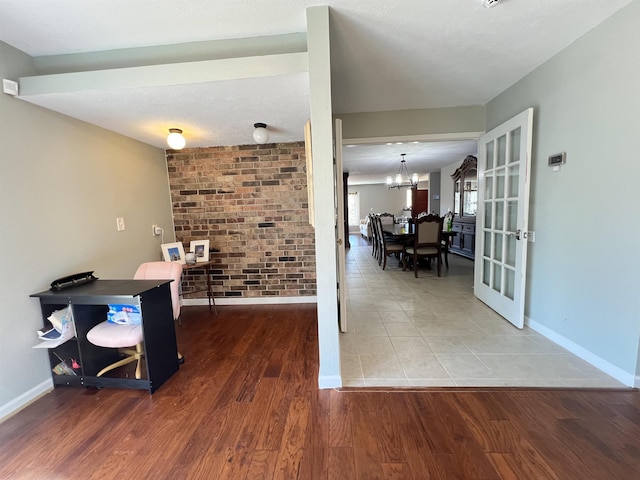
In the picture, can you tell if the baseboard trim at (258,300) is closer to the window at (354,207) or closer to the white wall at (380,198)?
the window at (354,207)

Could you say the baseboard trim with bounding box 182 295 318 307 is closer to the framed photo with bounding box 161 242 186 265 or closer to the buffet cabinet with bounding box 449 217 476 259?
the framed photo with bounding box 161 242 186 265

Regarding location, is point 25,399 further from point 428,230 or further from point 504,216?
point 428,230

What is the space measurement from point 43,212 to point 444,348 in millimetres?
3293

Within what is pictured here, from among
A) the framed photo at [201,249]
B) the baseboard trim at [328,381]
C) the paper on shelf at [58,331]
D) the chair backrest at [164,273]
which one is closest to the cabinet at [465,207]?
the baseboard trim at [328,381]

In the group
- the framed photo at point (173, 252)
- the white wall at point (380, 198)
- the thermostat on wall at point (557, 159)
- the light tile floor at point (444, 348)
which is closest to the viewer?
the light tile floor at point (444, 348)

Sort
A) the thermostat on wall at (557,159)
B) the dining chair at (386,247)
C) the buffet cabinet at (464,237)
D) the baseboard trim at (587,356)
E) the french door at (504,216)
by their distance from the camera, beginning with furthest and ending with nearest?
1. the buffet cabinet at (464,237)
2. the dining chair at (386,247)
3. the french door at (504,216)
4. the thermostat on wall at (557,159)
5. the baseboard trim at (587,356)

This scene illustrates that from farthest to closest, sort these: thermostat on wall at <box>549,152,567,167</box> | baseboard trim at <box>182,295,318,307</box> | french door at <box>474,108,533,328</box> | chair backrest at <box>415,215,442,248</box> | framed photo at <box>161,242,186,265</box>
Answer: chair backrest at <box>415,215,442,248</box> < baseboard trim at <box>182,295,318,307</box> < framed photo at <box>161,242,186,265</box> < french door at <box>474,108,533,328</box> < thermostat on wall at <box>549,152,567,167</box>

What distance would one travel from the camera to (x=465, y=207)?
6.20 meters

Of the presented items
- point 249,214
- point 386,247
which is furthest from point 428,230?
point 249,214

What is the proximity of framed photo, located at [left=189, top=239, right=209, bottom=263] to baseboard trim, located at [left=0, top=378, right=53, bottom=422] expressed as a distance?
5.32ft

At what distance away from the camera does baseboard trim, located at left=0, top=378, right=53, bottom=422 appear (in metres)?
1.65

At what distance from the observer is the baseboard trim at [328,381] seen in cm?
182

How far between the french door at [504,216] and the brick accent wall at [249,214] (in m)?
2.11

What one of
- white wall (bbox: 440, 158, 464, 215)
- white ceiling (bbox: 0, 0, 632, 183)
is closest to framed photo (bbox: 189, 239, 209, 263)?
white ceiling (bbox: 0, 0, 632, 183)
